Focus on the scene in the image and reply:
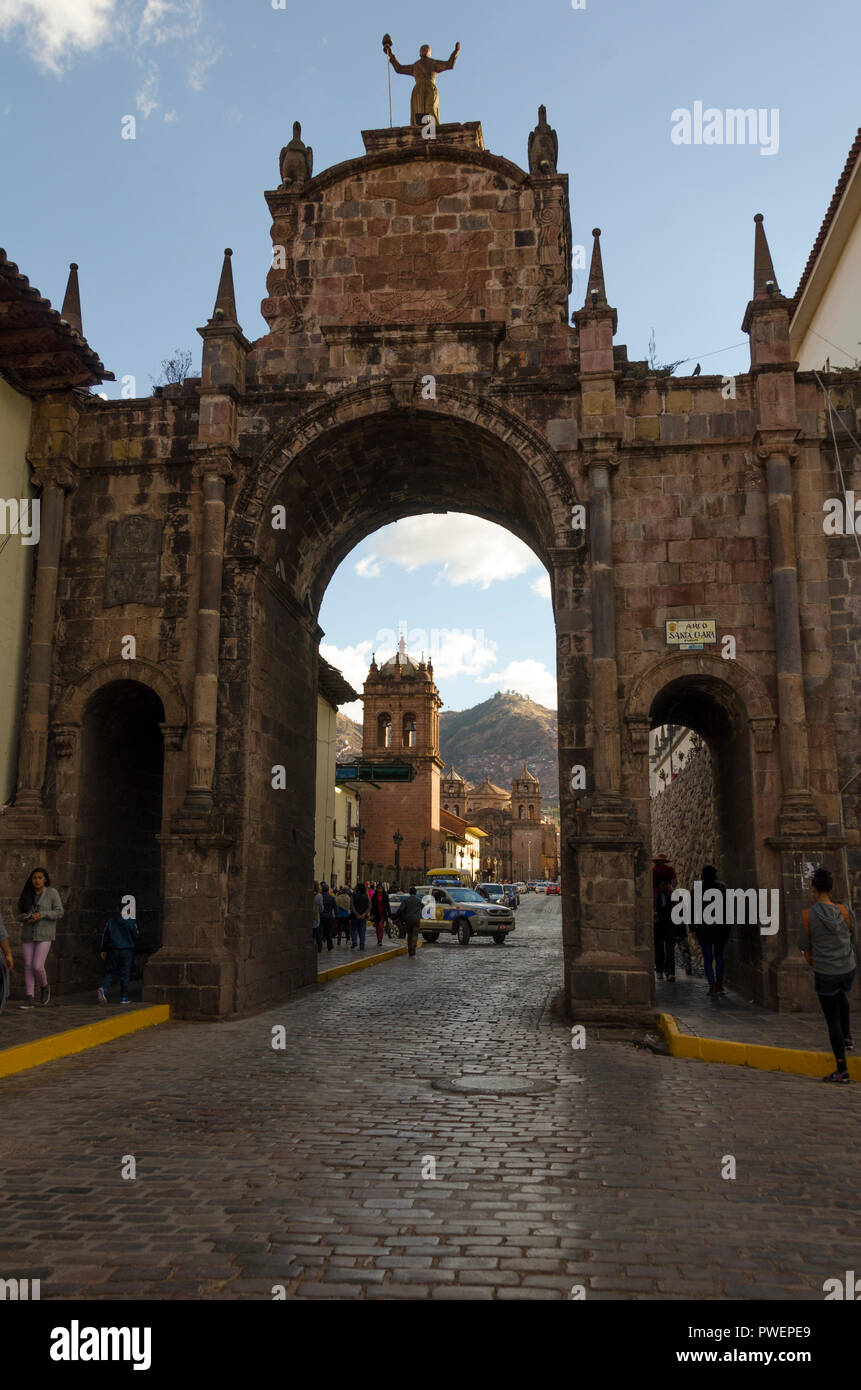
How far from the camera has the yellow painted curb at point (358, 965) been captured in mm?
17938

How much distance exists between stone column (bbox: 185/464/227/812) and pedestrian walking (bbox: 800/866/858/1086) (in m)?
7.74

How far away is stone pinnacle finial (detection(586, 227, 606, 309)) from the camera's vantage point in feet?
46.5

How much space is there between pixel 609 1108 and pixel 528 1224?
2.90m

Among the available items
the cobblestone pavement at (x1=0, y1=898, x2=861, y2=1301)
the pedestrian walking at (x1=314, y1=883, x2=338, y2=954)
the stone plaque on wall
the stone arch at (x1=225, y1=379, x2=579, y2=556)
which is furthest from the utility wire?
the pedestrian walking at (x1=314, y1=883, x2=338, y2=954)

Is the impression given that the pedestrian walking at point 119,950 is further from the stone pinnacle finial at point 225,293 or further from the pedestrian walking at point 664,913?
the stone pinnacle finial at point 225,293

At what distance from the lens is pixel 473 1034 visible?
11.5 meters

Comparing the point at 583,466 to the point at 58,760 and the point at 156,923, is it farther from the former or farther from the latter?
the point at 156,923

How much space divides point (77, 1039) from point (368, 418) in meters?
9.15

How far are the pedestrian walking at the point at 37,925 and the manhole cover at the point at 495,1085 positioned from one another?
223 inches

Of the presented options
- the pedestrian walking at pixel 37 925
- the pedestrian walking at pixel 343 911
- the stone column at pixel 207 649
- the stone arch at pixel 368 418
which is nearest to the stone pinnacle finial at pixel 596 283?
the stone arch at pixel 368 418

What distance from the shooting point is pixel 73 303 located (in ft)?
49.6

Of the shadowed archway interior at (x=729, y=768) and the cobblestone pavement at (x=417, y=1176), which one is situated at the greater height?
the shadowed archway interior at (x=729, y=768)

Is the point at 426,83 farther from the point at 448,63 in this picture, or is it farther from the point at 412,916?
the point at 412,916
